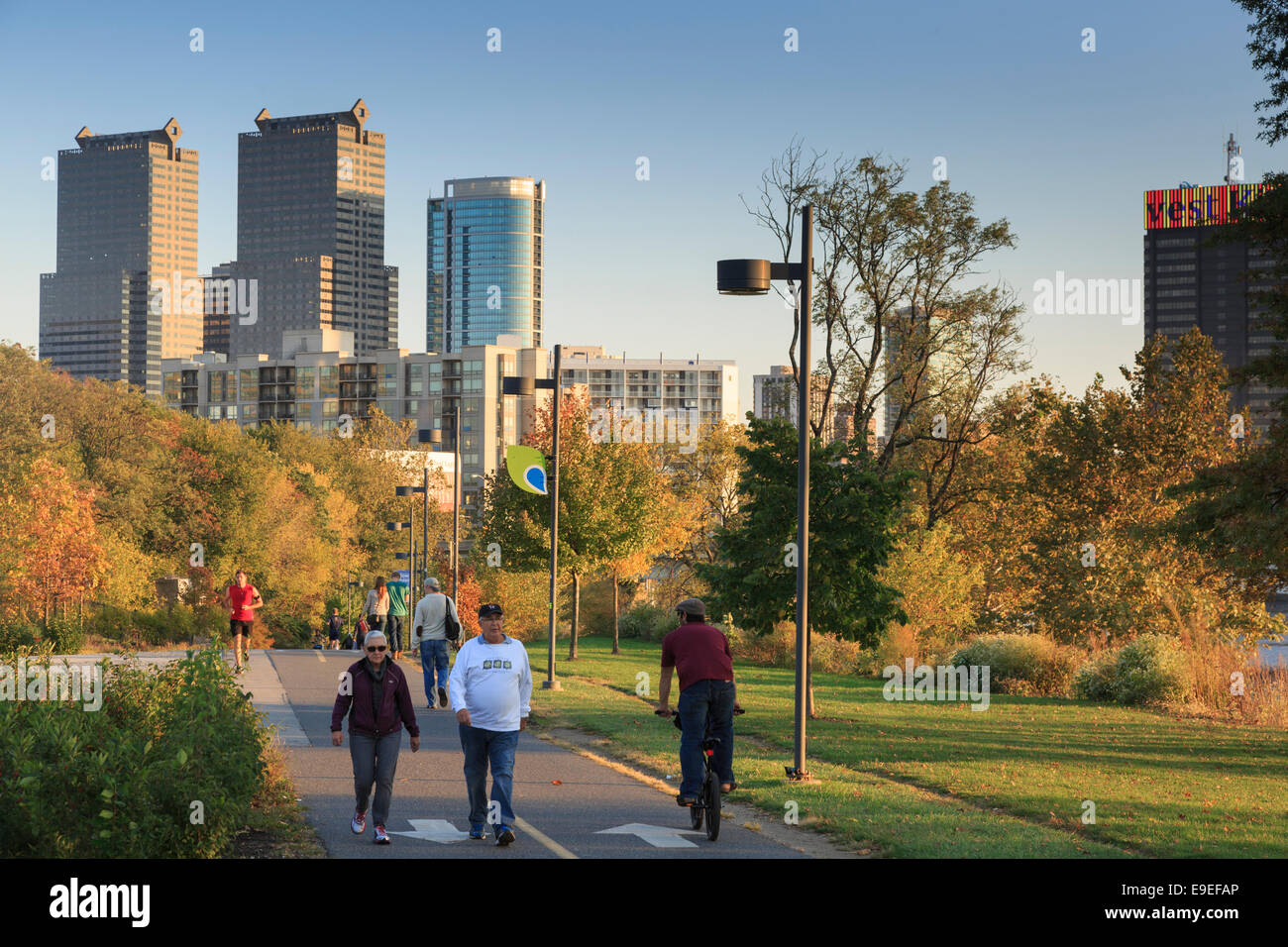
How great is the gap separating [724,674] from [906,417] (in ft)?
123

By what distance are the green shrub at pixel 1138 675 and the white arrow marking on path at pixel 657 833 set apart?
17658mm

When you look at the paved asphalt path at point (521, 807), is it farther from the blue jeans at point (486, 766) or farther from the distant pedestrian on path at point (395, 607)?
the distant pedestrian on path at point (395, 607)

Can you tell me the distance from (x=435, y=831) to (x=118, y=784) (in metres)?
2.96

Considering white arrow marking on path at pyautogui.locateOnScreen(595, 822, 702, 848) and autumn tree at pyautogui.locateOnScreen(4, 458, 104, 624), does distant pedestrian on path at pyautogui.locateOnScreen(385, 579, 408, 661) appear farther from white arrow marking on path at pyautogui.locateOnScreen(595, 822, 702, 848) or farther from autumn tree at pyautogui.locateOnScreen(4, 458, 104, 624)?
autumn tree at pyautogui.locateOnScreen(4, 458, 104, 624)

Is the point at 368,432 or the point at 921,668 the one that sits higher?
the point at 368,432

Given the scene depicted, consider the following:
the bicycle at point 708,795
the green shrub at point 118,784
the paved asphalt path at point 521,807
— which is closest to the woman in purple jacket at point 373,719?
the paved asphalt path at point 521,807

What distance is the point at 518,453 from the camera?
28.8m

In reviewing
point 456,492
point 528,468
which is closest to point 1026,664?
point 528,468

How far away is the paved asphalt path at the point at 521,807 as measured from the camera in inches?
414

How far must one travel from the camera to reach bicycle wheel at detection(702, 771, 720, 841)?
437 inches

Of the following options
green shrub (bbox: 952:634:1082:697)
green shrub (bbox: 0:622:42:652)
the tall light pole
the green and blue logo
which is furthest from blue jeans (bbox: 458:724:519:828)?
the tall light pole

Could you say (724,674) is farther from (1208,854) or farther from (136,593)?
(136,593)

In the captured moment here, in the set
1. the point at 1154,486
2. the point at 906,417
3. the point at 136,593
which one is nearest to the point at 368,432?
the point at 136,593

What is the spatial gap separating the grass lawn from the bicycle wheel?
1.20m
